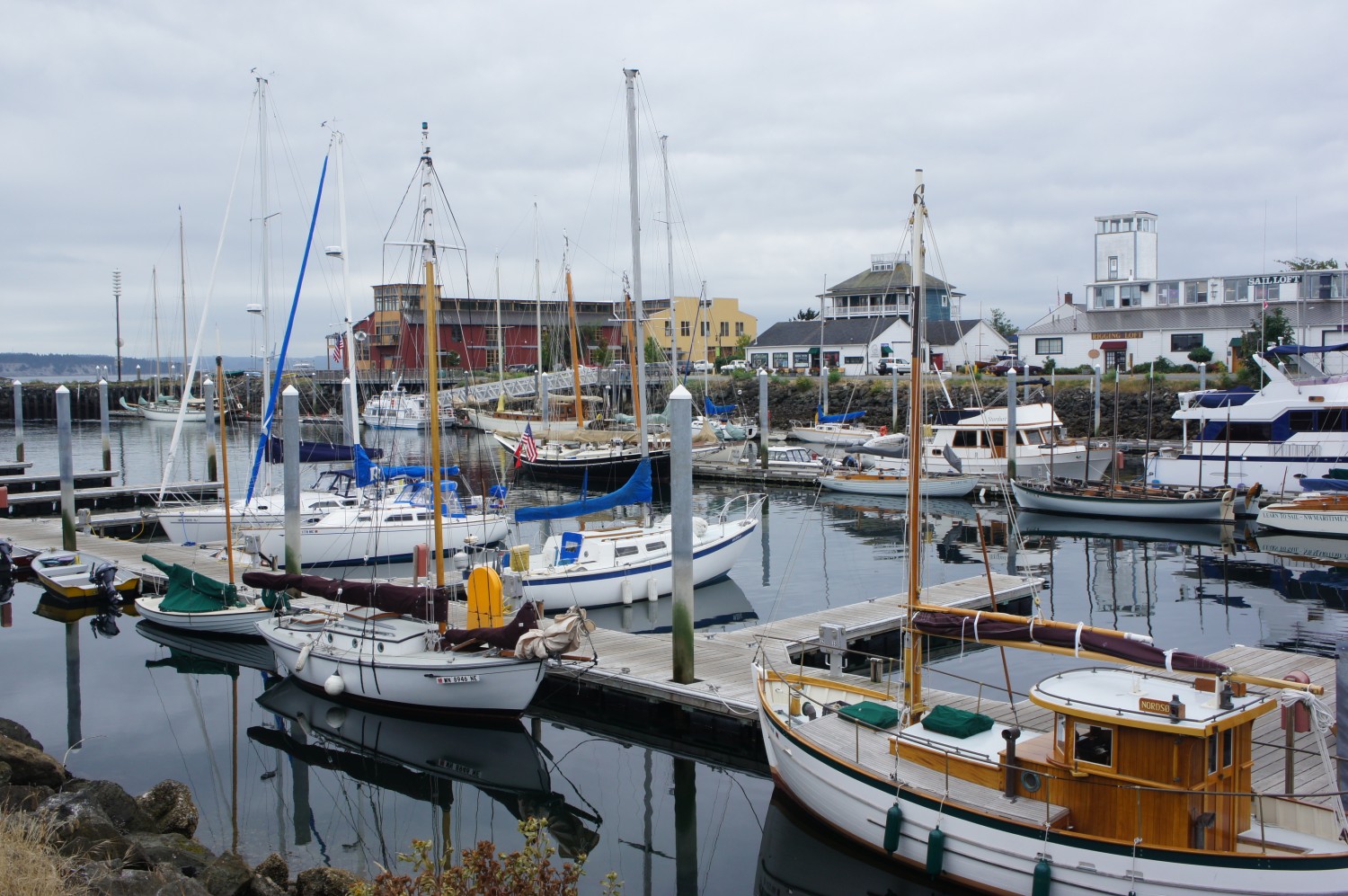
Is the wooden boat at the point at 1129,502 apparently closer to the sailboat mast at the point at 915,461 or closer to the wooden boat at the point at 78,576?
the sailboat mast at the point at 915,461

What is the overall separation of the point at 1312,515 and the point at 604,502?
2459 centimetres

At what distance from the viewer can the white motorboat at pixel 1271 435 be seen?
41312 mm

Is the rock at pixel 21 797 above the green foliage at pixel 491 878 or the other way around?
the other way around

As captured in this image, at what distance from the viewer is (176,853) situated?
489 inches

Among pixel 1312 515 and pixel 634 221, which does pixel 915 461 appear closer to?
pixel 634 221

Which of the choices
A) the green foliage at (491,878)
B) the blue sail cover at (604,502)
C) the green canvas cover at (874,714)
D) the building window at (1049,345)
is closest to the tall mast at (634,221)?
the blue sail cover at (604,502)

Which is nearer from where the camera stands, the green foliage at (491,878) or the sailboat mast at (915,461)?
the green foliage at (491,878)

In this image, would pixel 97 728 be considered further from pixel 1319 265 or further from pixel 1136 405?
pixel 1319 265

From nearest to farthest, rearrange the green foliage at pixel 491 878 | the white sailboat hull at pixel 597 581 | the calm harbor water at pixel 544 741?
1. the green foliage at pixel 491 878
2. the calm harbor water at pixel 544 741
3. the white sailboat hull at pixel 597 581

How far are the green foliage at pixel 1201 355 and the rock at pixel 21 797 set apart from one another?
230 feet

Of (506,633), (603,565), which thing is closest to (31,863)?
(506,633)

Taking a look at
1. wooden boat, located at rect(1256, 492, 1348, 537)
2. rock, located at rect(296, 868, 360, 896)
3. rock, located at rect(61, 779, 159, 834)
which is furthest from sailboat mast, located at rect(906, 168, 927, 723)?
wooden boat, located at rect(1256, 492, 1348, 537)

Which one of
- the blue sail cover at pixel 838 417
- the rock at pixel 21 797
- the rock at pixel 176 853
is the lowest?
the rock at pixel 176 853

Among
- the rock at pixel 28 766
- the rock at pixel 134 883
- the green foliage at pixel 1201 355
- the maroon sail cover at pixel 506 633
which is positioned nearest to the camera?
the rock at pixel 134 883
